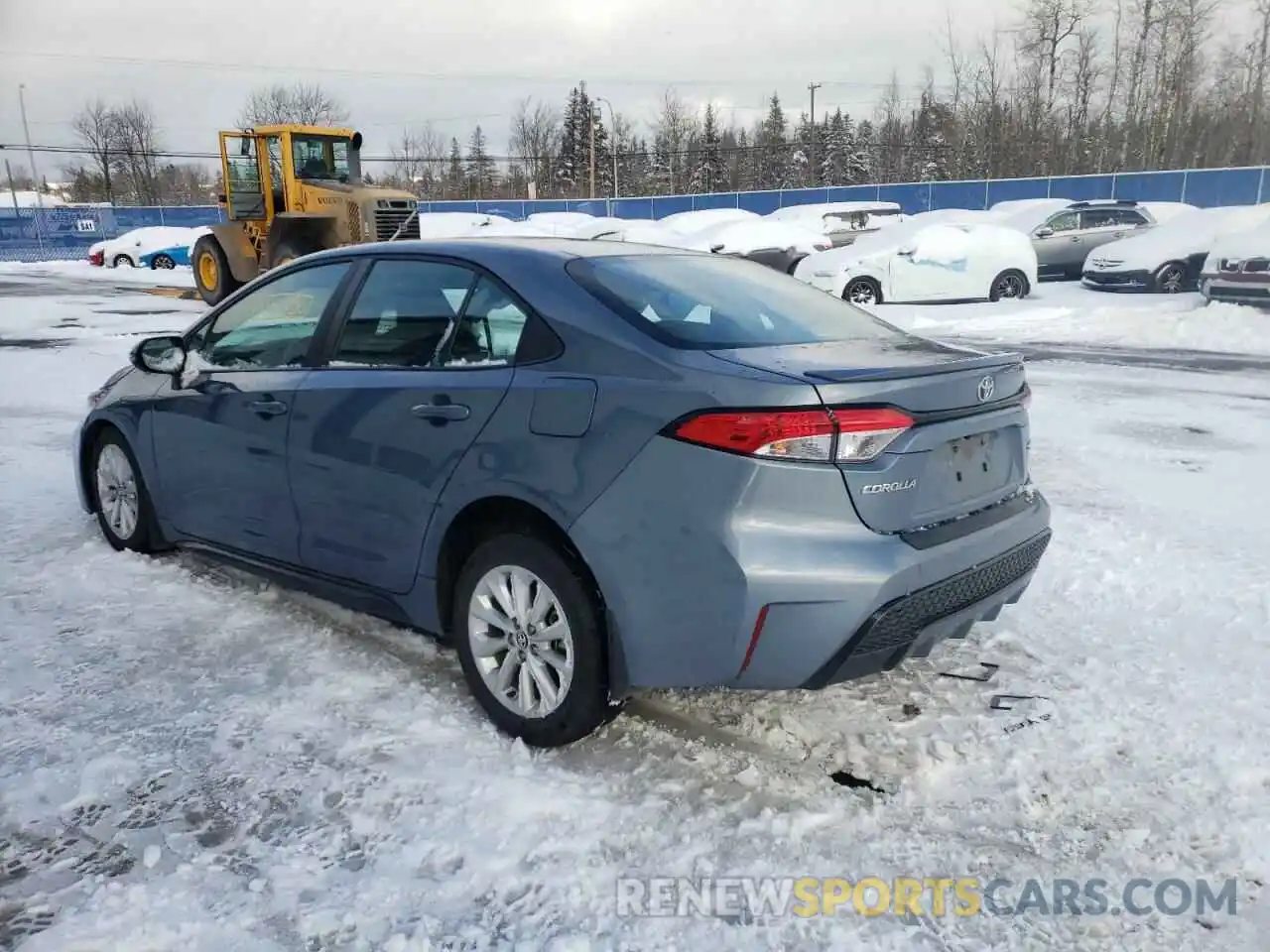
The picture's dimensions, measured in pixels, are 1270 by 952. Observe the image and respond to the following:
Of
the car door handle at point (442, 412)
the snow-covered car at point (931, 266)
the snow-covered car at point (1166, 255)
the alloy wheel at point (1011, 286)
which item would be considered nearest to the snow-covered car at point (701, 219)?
the snow-covered car at point (931, 266)

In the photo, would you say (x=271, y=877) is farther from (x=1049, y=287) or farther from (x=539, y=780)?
(x=1049, y=287)

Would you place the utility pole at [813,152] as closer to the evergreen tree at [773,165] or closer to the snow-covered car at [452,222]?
the evergreen tree at [773,165]

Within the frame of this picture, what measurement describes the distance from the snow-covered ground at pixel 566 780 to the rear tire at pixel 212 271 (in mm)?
16001

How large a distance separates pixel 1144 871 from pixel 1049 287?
1946 cm

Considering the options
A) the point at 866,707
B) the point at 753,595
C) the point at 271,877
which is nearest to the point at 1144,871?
the point at 866,707

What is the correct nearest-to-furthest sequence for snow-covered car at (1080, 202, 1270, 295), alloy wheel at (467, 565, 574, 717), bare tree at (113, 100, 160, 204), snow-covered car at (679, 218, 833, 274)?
alloy wheel at (467, 565, 574, 717) < snow-covered car at (1080, 202, 1270, 295) < snow-covered car at (679, 218, 833, 274) < bare tree at (113, 100, 160, 204)

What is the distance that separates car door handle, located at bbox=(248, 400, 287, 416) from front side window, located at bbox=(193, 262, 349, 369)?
17 cm

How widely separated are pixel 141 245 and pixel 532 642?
114 ft

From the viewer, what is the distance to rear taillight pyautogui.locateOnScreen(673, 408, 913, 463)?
262 centimetres

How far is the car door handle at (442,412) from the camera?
3.19 meters

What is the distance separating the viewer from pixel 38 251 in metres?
41.4

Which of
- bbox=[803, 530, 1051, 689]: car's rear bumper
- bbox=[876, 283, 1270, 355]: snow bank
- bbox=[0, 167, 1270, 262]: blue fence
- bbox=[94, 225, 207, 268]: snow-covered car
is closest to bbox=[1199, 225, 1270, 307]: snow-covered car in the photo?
bbox=[876, 283, 1270, 355]: snow bank

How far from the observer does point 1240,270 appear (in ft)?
47.7

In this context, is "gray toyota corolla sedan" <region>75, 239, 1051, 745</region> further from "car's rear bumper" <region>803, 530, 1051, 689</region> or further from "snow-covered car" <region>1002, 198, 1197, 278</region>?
"snow-covered car" <region>1002, 198, 1197, 278</region>
